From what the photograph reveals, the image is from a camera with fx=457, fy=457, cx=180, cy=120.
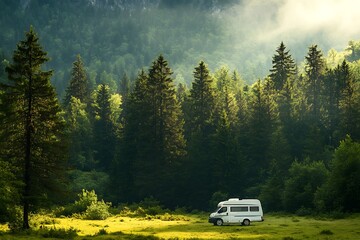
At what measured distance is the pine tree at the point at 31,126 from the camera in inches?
1679

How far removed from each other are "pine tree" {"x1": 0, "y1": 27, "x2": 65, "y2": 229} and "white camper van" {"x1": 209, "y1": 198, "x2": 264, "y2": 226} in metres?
18.5

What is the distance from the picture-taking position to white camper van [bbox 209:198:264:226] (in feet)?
169

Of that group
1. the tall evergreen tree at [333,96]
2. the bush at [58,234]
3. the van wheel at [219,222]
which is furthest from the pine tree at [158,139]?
the bush at [58,234]

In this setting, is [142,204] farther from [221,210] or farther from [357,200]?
[357,200]

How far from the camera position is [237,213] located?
51.4 m

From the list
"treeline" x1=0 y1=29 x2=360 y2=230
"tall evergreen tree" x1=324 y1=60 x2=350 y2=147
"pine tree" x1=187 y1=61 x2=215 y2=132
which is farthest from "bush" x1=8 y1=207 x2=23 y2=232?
Result: "tall evergreen tree" x1=324 y1=60 x2=350 y2=147

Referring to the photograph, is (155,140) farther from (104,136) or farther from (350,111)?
(350,111)

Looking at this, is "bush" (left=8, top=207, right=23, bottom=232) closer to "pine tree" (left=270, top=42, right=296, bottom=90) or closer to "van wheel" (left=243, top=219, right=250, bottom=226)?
"van wheel" (left=243, top=219, right=250, bottom=226)

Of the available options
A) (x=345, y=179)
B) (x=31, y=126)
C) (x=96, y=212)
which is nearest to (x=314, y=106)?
(x=345, y=179)

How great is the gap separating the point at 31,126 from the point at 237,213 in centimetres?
2420

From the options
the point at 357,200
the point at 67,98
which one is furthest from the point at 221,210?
the point at 67,98

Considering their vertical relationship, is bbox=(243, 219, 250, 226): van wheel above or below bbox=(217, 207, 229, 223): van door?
below

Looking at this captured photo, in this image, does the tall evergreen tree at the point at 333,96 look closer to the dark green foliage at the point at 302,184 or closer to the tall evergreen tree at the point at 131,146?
the dark green foliage at the point at 302,184

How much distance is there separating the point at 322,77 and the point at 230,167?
3499 centimetres
